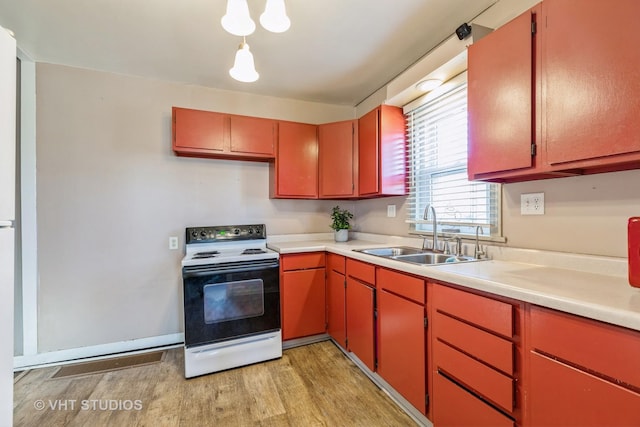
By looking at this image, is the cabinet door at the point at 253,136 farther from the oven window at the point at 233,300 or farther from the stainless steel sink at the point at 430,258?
the stainless steel sink at the point at 430,258

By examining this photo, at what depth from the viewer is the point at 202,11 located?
1.69 meters

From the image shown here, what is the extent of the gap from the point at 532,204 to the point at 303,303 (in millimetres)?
1818

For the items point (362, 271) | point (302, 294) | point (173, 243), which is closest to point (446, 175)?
point (362, 271)

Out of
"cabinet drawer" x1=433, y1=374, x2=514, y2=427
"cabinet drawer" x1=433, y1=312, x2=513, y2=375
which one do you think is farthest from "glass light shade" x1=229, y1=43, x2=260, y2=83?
"cabinet drawer" x1=433, y1=374, x2=514, y2=427

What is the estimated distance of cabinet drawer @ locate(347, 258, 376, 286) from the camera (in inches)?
73.2

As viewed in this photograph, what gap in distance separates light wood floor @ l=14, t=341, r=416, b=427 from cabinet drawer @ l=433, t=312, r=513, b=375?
683mm

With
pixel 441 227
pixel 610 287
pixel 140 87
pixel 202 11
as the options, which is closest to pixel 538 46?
pixel 610 287

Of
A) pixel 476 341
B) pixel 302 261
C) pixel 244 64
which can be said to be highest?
pixel 244 64

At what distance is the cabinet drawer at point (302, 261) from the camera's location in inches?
93.2

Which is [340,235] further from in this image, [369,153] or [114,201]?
[114,201]

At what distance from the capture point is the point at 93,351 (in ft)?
7.61

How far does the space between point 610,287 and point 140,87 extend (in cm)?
338

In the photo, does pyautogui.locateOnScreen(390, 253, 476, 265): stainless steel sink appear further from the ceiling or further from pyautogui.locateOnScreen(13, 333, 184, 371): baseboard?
pyautogui.locateOnScreen(13, 333, 184, 371): baseboard

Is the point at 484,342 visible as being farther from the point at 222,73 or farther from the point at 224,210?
the point at 222,73
